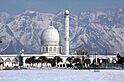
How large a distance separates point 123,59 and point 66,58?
3166 cm

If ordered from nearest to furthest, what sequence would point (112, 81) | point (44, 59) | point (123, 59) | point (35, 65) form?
point (112, 81)
point (123, 59)
point (44, 59)
point (35, 65)

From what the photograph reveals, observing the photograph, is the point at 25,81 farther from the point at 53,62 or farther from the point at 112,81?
the point at 53,62

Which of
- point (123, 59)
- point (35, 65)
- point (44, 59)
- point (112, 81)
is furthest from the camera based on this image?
point (35, 65)

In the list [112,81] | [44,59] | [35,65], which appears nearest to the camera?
[112,81]

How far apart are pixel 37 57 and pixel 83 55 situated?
16.3 meters

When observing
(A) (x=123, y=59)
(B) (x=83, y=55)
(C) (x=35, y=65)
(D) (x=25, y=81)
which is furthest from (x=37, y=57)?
(D) (x=25, y=81)

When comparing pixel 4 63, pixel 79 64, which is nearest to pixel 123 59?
pixel 79 64

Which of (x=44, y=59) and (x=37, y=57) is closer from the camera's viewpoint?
(x=44, y=59)

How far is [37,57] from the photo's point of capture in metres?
200

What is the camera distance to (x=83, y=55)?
649ft

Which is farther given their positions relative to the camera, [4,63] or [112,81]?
[4,63]

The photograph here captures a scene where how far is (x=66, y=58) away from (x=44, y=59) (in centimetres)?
1488

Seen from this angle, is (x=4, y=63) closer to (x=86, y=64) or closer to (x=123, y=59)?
(x=86, y=64)

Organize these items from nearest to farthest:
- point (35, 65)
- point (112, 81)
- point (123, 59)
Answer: point (112, 81), point (123, 59), point (35, 65)
